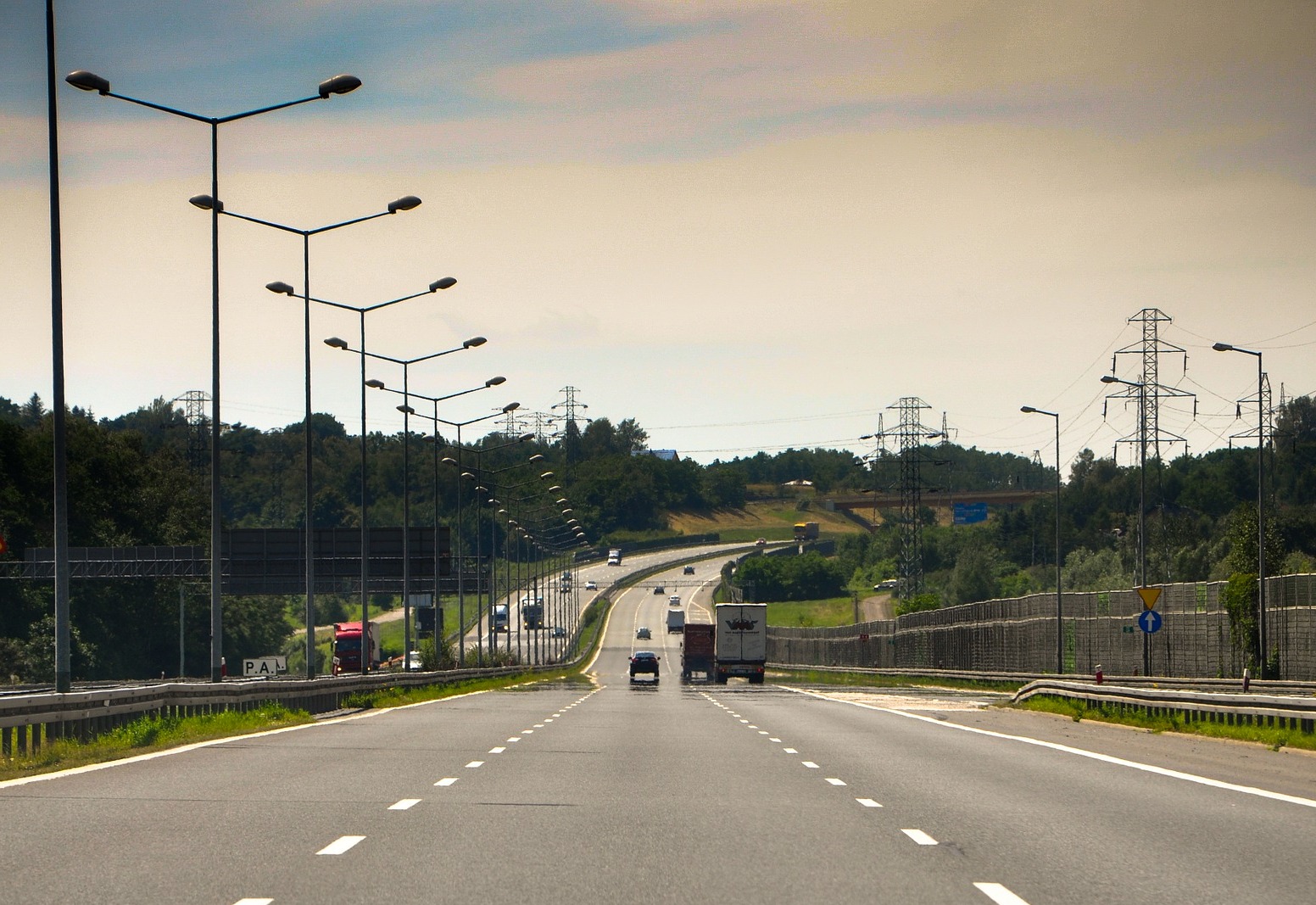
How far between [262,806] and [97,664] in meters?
97.7

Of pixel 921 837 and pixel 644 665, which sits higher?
pixel 921 837

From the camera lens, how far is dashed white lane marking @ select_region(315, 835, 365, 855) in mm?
11547

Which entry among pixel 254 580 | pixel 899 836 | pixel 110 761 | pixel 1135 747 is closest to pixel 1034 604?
pixel 254 580

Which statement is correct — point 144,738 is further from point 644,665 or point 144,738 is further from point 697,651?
point 697,651

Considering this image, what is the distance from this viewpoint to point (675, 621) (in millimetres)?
176000

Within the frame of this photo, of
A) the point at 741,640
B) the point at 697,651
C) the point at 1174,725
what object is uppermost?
the point at 1174,725

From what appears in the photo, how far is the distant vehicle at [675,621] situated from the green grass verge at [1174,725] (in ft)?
422

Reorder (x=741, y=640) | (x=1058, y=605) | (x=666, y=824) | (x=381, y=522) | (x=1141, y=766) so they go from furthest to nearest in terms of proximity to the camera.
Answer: (x=381, y=522)
(x=741, y=640)
(x=1058, y=605)
(x=1141, y=766)
(x=666, y=824)

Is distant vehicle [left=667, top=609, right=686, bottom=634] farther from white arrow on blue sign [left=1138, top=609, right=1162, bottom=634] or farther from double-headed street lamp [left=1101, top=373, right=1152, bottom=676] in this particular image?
white arrow on blue sign [left=1138, top=609, right=1162, bottom=634]

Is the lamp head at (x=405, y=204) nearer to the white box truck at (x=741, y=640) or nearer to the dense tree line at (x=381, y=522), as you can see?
the dense tree line at (x=381, y=522)

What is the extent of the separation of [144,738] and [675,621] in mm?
152463

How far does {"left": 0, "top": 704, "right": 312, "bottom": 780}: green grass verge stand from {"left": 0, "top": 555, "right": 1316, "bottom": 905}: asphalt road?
0.99m

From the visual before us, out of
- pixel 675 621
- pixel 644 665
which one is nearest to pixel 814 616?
pixel 675 621

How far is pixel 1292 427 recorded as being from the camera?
169625 millimetres
